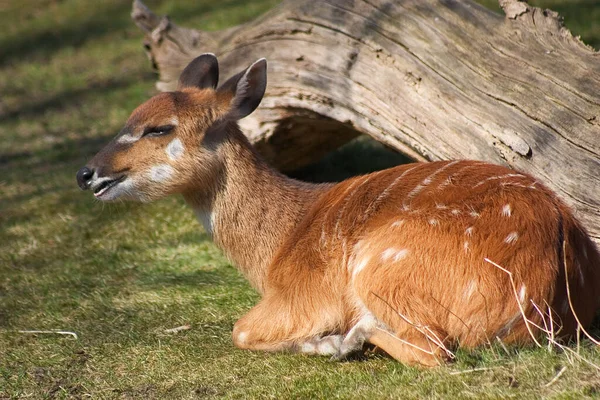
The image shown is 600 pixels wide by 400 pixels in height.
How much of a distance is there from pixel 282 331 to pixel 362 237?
737mm

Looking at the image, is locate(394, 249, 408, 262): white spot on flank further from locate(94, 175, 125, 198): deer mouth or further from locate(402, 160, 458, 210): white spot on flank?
locate(94, 175, 125, 198): deer mouth

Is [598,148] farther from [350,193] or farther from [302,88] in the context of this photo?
[302,88]

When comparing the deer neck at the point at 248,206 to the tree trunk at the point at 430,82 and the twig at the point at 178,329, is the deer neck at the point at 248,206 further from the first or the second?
the tree trunk at the point at 430,82

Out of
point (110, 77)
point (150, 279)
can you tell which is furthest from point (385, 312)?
point (110, 77)

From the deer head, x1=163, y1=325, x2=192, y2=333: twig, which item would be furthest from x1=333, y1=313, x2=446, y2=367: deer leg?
the deer head

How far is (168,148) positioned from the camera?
5.49 m

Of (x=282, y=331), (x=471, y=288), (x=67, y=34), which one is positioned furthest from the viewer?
(x=67, y=34)

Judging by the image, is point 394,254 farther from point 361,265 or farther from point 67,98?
point 67,98

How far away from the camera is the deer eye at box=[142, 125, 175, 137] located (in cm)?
549

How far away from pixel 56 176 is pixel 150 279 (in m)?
2.63

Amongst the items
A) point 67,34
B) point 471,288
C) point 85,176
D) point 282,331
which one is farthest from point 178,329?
point 67,34

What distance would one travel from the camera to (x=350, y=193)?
5207mm

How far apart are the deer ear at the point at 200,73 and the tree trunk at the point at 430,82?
3.02ft

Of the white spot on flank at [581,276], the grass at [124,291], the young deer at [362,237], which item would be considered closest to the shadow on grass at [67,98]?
the grass at [124,291]
